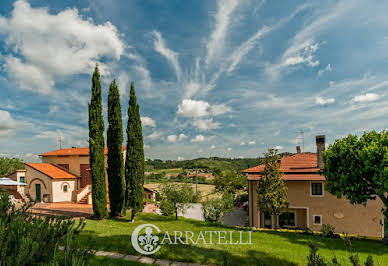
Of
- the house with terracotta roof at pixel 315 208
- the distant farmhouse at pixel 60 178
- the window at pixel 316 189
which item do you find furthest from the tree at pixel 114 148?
the window at pixel 316 189

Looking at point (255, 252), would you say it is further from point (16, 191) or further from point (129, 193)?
point (16, 191)

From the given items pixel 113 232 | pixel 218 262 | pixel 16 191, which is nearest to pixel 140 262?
pixel 218 262

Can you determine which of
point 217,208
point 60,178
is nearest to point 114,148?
point 217,208

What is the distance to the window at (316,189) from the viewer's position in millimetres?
16125

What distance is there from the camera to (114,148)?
16.9 m

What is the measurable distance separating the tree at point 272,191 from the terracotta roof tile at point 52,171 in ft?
74.5

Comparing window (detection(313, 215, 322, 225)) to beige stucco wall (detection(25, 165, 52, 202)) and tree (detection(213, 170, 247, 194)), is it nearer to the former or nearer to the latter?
tree (detection(213, 170, 247, 194))

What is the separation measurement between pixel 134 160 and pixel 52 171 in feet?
50.1

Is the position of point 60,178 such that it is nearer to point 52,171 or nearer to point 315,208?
point 52,171

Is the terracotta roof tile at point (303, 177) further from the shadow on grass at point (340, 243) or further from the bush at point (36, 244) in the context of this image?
the bush at point (36, 244)

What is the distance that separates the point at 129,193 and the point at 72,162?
50.5 feet

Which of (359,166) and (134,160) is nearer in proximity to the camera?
(359,166)

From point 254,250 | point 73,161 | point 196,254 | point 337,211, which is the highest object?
point 73,161

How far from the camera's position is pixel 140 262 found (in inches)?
305
